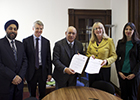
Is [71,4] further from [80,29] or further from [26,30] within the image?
[26,30]

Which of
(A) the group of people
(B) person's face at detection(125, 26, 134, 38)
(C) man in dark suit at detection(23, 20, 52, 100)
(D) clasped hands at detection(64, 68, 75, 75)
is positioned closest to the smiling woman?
(A) the group of people

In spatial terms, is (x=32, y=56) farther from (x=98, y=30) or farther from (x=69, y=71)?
(x=98, y=30)

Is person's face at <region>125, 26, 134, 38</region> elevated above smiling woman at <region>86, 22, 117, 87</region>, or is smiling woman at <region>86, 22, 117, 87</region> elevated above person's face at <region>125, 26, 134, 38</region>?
person's face at <region>125, 26, 134, 38</region>

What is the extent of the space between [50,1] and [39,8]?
0.46 metres

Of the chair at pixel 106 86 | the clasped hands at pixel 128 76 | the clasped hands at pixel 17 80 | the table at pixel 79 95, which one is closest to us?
the table at pixel 79 95

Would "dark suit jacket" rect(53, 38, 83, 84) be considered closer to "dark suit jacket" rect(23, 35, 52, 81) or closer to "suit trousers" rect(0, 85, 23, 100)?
"dark suit jacket" rect(23, 35, 52, 81)

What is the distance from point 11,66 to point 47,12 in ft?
10.1

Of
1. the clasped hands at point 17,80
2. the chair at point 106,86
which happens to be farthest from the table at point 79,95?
the clasped hands at point 17,80

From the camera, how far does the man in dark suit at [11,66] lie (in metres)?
1.98

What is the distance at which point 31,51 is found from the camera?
2.32m

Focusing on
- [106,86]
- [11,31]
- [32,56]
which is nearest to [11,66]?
[32,56]

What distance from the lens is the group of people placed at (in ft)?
6.93

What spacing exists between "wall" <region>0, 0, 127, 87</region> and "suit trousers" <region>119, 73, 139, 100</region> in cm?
205

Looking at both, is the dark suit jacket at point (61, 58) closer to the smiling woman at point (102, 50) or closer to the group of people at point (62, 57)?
the group of people at point (62, 57)
